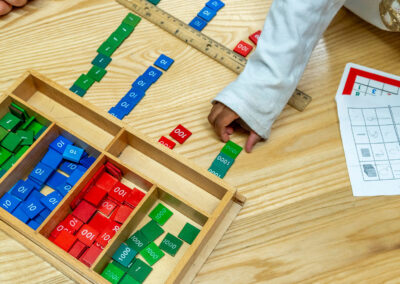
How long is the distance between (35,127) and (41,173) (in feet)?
0.39

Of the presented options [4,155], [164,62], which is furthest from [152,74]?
[4,155]

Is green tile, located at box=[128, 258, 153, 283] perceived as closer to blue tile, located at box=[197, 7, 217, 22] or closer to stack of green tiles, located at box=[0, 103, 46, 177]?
stack of green tiles, located at box=[0, 103, 46, 177]

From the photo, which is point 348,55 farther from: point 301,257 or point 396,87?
point 301,257

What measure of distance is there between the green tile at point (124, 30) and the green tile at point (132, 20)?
0.04ft

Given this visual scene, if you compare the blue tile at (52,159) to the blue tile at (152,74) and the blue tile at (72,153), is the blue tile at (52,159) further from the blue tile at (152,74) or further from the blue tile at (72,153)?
the blue tile at (152,74)

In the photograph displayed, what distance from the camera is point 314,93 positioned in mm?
1114

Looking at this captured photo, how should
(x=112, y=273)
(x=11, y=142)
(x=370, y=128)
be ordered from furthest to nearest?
(x=370, y=128) → (x=11, y=142) → (x=112, y=273)

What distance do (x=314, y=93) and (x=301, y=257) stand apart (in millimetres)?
404

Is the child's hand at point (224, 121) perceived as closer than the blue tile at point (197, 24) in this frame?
Yes

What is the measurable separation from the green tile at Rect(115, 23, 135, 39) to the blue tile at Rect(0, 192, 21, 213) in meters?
0.48

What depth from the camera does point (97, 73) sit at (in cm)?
109

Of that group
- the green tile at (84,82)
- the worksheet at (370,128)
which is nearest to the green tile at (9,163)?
the green tile at (84,82)

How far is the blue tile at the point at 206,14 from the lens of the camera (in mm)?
1194

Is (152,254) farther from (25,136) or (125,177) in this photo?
(25,136)
